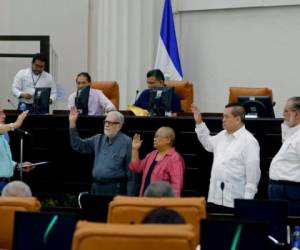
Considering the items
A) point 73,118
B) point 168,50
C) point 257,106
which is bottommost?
point 73,118

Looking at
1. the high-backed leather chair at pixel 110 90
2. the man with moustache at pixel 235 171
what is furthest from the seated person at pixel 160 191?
the high-backed leather chair at pixel 110 90

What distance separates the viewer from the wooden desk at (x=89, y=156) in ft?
28.6

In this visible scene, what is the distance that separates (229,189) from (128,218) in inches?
98.2

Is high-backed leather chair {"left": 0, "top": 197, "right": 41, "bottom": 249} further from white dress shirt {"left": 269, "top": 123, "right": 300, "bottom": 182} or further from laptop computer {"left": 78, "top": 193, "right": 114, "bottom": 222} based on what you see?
white dress shirt {"left": 269, "top": 123, "right": 300, "bottom": 182}

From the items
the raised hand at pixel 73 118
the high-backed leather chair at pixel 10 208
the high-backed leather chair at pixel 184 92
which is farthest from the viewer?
the high-backed leather chair at pixel 184 92

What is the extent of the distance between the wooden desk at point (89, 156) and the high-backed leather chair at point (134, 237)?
4.81 meters

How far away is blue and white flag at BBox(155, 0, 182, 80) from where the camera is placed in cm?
1266

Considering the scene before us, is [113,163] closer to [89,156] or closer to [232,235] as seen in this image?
[89,156]

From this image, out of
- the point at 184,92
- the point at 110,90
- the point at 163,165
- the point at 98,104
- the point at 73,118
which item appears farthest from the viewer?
the point at 110,90

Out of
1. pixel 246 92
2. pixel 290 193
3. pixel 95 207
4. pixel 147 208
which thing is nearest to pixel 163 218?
pixel 147 208

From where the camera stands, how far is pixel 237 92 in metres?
9.59

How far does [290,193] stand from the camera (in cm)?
707

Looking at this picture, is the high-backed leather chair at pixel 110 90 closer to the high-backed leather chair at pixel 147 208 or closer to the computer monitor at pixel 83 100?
the computer monitor at pixel 83 100

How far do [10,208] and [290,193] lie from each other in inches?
113
